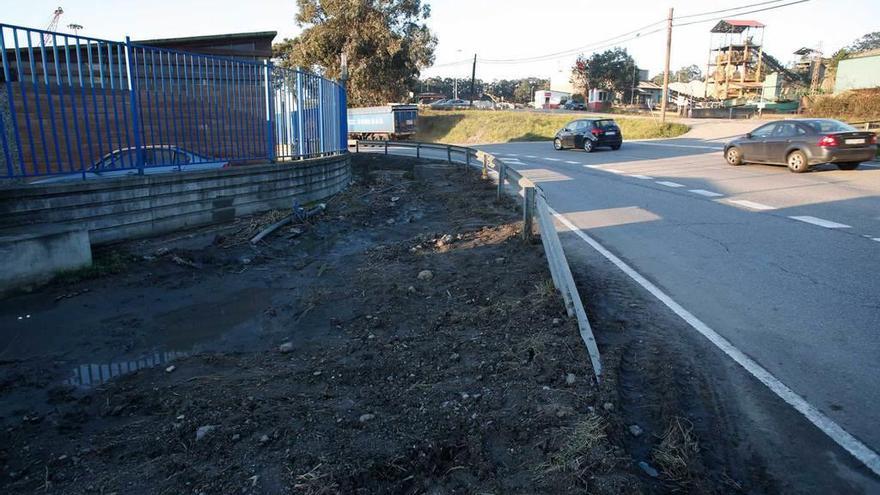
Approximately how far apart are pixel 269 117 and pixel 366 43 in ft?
144

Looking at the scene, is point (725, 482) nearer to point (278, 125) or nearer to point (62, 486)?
point (62, 486)

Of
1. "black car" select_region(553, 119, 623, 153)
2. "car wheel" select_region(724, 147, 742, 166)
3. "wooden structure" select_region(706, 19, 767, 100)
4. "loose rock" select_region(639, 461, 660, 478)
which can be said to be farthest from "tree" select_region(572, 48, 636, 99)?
"loose rock" select_region(639, 461, 660, 478)

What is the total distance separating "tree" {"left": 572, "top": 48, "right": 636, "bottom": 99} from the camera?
Answer: 8388 cm

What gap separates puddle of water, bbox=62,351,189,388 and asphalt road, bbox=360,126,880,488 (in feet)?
16.0

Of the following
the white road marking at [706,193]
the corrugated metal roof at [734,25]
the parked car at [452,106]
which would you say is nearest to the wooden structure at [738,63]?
the corrugated metal roof at [734,25]

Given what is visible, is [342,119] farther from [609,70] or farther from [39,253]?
[609,70]

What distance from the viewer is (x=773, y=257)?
7.36m

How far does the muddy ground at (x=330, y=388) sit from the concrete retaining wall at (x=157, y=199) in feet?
1.44

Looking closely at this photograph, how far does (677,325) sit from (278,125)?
8.47 m

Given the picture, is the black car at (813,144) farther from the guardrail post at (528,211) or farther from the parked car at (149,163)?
the parked car at (149,163)

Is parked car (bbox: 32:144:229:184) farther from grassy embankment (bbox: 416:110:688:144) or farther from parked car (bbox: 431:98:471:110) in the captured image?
parked car (bbox: 431:98:471:110)

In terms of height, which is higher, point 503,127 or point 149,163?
point 503,127

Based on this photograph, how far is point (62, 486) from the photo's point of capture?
308 cm

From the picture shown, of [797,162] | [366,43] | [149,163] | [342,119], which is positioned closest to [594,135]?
[797,162]
